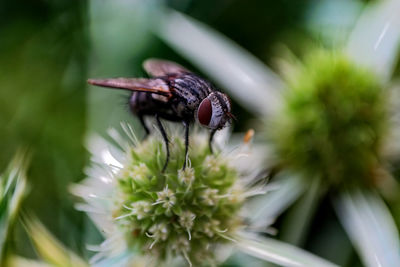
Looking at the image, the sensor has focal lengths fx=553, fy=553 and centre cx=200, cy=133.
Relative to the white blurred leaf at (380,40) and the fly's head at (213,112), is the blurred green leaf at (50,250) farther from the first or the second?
the white blurred leaf at (380,40)

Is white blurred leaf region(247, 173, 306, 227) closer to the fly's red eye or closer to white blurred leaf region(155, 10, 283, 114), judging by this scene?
white blurred leaf region(155, 10, 283, 114)

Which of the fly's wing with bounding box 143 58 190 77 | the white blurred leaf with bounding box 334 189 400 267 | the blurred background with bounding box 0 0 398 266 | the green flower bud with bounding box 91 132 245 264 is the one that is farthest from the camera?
A: the blurred background with bounding box 0 0 398 266

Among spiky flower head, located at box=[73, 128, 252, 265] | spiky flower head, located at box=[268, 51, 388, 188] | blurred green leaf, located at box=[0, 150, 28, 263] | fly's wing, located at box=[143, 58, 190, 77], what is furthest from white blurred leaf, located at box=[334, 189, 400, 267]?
blurred green leaf, located at box=[0, 150, 28, 263]

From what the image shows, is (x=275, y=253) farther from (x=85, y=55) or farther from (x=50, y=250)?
(x=85, y=55)

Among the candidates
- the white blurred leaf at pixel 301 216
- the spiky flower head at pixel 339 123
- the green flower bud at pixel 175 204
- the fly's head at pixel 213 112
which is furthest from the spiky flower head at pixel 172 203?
the spiky flower head at pixel 339 123

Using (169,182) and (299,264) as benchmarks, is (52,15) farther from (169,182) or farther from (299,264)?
(299,264)

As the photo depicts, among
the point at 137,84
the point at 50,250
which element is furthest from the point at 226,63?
the point at 50,250
